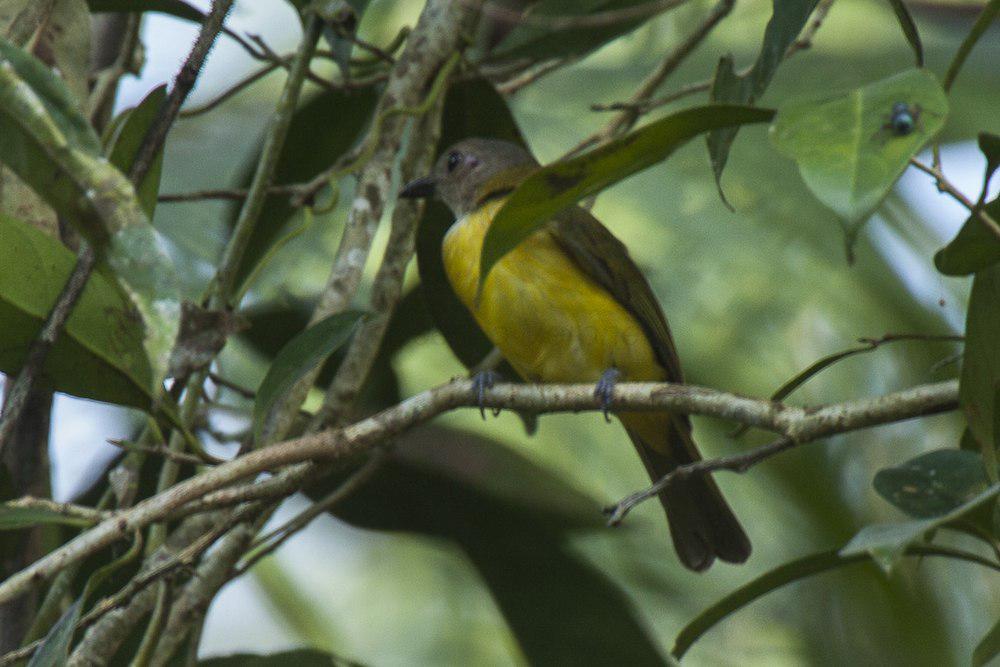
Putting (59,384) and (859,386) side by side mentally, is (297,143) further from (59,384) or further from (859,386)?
(859,386)

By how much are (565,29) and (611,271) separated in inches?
23.9

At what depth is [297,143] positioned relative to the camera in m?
3.08

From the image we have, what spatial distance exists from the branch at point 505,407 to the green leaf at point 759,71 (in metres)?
0.30

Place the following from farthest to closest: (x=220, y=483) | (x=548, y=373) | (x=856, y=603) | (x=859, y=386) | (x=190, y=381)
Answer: (x=859, y=386) → (x=856, y=603) → (x=548, y=373) → (x=190, y=381) → (x=220, y=483)

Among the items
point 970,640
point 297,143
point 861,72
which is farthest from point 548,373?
point 861,72

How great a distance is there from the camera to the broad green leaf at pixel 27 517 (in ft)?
5.83

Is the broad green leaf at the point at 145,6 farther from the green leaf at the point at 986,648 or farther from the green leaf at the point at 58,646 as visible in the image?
the green leaf at the point at 986,648

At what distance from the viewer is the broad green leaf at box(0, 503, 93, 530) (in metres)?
1.78

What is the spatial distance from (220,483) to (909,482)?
97 cm

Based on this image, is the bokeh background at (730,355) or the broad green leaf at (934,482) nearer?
the broad green leaf at (934,482)

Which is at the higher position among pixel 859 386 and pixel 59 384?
pixel 59 384

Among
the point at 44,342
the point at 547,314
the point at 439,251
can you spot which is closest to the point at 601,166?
the point at 44,342

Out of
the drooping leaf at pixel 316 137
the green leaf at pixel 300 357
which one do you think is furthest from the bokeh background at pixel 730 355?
the green leaf at pixel 300 357

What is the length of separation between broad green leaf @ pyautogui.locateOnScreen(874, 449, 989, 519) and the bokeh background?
177 centimetres
